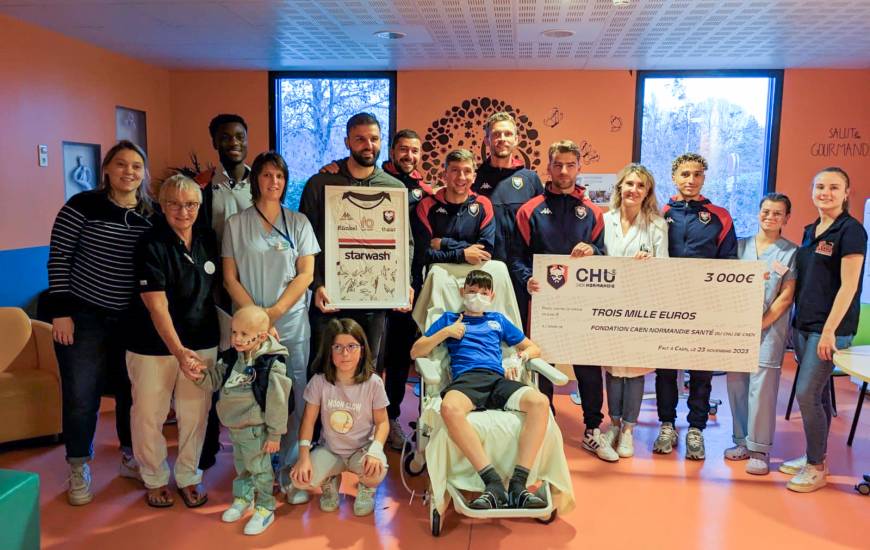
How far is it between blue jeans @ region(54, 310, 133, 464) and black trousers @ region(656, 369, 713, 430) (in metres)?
3.21

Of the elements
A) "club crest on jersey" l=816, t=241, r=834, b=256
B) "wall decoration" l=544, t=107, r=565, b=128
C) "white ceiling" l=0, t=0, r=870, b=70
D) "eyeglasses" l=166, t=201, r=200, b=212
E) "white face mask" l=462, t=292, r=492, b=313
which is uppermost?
"white ceiling" l=0, t=0, r=870, b=70

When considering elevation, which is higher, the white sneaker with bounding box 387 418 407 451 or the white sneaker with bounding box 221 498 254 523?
the white sneaker with bounding box 387 418 407 451

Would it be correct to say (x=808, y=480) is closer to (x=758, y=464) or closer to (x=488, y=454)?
(x=758, y=464)

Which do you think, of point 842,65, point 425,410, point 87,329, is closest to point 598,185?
point 842,65

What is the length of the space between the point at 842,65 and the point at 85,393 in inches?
289

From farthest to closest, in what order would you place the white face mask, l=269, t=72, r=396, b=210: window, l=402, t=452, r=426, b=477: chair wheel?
l=269, t=72, r=396, b=210: window
l=402, t=452, r=426, b=477: chair wheel
the white face mask

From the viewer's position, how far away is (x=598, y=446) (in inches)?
155

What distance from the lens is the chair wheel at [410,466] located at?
362 cm

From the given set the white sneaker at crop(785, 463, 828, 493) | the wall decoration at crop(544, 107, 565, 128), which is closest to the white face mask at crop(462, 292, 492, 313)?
the white sneaker at crop(785, 463, 828, 493)

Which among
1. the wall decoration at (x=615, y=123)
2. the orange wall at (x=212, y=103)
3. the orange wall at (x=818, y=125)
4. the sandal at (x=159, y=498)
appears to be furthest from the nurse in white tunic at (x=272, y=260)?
the orange wall at (x=818, y=125)

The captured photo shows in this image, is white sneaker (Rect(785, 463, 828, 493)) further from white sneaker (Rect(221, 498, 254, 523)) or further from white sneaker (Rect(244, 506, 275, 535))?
white sneaker (Rect(221, 498, 254, 523))

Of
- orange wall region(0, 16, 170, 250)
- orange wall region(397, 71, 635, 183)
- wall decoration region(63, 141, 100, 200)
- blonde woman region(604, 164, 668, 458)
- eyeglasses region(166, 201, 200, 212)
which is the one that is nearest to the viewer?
eyeglasses region(166, 201, 200, 212)

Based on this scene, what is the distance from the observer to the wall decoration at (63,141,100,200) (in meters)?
5.59

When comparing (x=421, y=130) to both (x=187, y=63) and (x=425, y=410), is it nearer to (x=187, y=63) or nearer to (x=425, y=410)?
(x=187, y=63)
